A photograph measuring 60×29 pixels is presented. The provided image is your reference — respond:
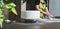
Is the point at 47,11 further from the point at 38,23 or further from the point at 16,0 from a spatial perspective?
the point at 16,0

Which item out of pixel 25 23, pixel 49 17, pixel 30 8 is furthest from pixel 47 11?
pixel 25 23

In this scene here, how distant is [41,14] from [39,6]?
7 centimetres

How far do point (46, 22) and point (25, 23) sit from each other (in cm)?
16

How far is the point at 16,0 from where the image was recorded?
100cm

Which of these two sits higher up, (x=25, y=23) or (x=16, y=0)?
(x=16, y=0)

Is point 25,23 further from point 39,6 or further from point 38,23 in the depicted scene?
point 39,6

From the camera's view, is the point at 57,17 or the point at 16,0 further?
the point at 57,17

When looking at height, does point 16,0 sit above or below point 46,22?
above

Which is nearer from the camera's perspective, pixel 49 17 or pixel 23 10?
pixel 23 10

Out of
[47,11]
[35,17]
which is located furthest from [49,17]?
[35,17]

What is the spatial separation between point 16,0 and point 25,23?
0.60 ft

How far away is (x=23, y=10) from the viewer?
106 centimetres

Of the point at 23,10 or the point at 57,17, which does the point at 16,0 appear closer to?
the point at 23,10

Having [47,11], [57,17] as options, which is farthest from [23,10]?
[57,17]
